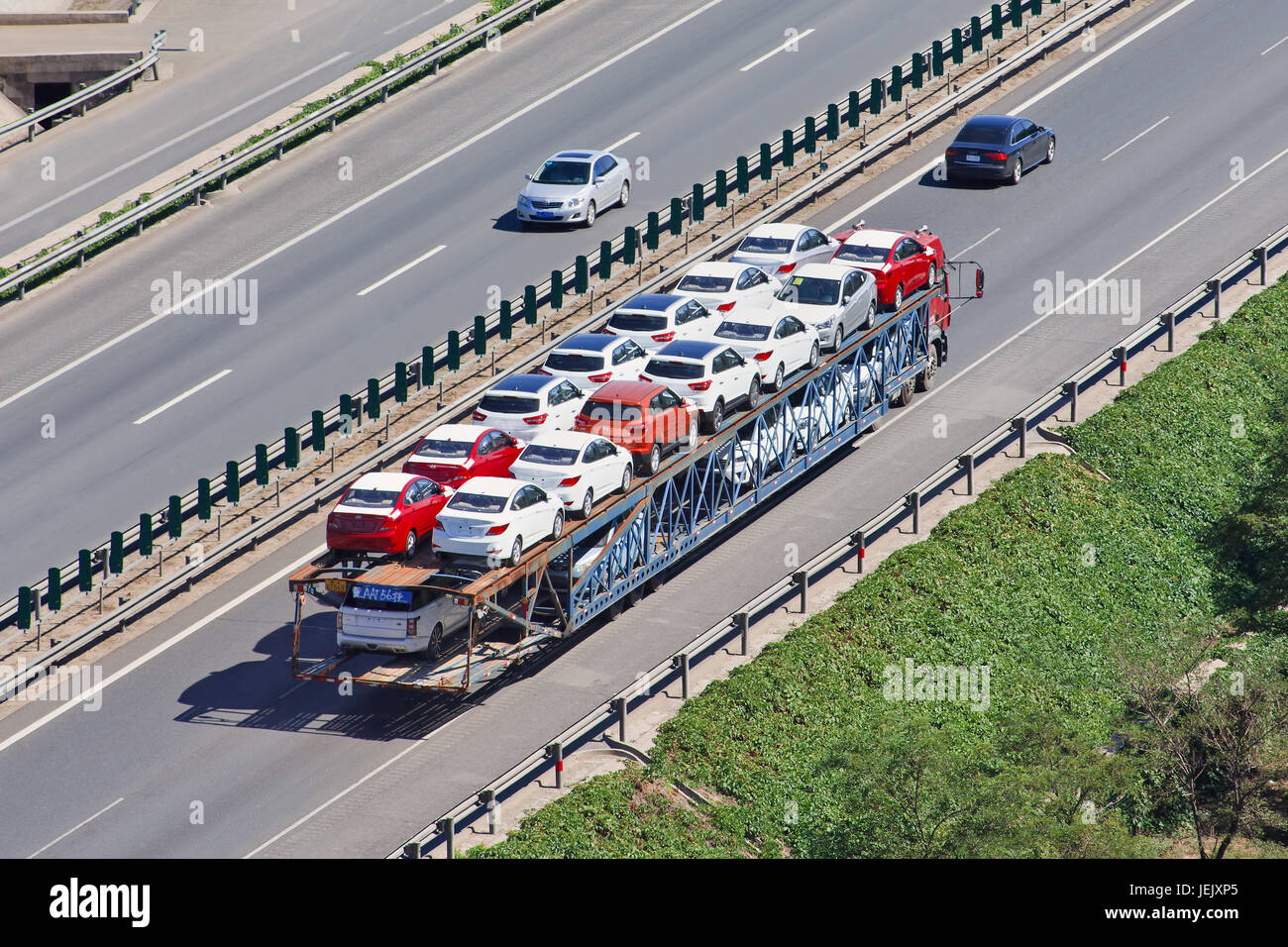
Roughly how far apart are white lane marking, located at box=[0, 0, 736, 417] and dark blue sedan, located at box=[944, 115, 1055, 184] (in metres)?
11.8

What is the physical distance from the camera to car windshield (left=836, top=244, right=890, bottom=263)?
3956cm

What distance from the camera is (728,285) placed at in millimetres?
38781

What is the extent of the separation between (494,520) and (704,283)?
38.7 ft

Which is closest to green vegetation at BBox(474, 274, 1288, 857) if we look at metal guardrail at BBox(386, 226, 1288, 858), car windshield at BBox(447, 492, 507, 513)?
metal guardrail at BBox(386, 226, 1288, 858)

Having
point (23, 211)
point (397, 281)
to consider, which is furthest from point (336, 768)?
point (23, 211)

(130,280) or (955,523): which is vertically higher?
(130,280)

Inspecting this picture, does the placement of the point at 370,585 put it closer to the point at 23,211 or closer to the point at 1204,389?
the point at 1204,389

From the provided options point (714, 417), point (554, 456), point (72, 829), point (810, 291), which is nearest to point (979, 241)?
point (810, 291)

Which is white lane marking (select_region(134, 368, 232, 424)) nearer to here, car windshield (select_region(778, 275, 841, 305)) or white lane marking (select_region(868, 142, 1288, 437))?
car windshield (select_region(778, 275, 841, 305))

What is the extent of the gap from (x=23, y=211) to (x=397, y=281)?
11.6 metres

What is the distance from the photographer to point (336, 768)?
27.5m

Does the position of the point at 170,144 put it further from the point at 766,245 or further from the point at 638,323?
the point at 638,323

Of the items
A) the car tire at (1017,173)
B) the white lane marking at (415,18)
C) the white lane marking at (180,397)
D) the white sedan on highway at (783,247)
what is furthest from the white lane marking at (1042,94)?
the white lane marking at (415,18)

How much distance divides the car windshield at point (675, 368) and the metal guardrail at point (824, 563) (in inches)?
158
